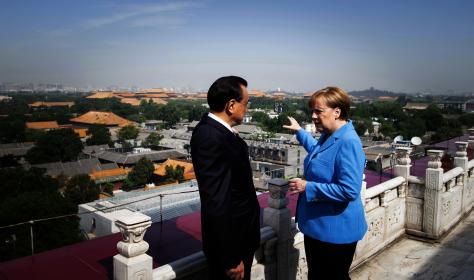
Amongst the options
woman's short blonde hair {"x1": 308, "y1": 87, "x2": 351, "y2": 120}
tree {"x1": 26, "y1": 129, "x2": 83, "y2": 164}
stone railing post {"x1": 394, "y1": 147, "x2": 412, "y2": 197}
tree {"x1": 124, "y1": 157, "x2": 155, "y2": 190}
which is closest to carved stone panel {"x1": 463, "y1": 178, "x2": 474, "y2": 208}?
stone railing post {"x1": 394, "y1": 147, "x2": 412, "y2": 197}

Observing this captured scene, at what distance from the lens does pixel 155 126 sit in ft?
203

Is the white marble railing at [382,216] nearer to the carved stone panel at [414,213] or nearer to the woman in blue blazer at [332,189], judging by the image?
the carved stone panel at [414,213]

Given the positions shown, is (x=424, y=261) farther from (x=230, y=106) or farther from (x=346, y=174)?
(x=230, y=106)

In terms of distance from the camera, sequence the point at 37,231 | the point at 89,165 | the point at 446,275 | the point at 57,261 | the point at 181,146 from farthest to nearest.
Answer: the point at 181,146, the point at 89,165, the point at 37,231, the point at 446,275, the point at 57,261

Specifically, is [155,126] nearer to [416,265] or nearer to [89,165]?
[89,165]

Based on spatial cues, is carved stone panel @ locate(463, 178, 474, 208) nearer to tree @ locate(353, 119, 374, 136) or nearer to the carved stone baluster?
the carved stone baluster

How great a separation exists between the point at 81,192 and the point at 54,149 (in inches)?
564

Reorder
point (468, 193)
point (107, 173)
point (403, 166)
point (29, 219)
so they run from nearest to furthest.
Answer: point (403, 166) < point (468, 193) < point (29, 219) < point (107, 173)

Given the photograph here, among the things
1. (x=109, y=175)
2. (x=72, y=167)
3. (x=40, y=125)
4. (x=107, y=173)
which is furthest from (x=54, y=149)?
(x=40, y=125)

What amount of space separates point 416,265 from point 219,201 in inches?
125

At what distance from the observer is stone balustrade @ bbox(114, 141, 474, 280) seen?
210 centimetres

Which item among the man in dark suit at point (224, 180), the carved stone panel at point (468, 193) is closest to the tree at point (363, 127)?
the carved stone panel at point (468, 193)

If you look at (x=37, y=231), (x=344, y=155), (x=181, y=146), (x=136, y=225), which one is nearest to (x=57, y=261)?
(x=136, y=225)

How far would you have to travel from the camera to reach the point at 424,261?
12.5ft
